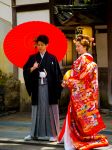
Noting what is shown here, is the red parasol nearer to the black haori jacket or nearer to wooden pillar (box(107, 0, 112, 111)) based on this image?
the black haori jacket

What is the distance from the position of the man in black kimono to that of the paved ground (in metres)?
0.38

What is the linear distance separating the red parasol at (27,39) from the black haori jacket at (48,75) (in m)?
0.25

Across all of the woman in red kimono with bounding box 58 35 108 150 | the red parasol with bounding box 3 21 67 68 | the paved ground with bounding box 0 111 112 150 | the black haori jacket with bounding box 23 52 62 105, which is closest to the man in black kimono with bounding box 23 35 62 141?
the black haori jacket with bounding box 23 52 62 105

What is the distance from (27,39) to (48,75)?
0.88 metres

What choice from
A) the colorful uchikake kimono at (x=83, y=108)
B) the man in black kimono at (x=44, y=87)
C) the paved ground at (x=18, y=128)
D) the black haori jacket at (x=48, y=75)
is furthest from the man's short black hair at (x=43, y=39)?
the paved ground at (x=18, y=128)

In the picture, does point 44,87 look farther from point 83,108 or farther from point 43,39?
point 83,108

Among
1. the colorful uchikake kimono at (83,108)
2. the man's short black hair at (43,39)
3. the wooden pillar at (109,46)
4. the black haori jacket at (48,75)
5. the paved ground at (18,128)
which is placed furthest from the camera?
the wooden pillar at (109,46)

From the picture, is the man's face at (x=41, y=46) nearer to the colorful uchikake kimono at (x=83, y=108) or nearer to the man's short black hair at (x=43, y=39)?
the man's short black hair at (x=43, y=39)

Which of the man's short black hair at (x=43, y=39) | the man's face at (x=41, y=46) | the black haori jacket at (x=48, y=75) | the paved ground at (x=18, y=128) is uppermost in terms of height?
the man's short black hair at (x=43, y=39)

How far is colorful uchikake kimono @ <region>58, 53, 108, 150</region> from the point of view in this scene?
879 centimetres

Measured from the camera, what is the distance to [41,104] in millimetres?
9688

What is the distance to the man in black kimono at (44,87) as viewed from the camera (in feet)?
31.7

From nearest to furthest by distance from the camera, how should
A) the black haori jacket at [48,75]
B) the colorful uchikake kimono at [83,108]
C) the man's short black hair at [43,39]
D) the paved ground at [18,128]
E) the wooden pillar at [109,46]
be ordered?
1. the colorful uchikake kimono at [83,108]
2. the man's short black hair at [43,39]
3. the black haori jacket at [48,75]
4. the paved ground at [18,128]
5. the wooden pillar at [109,46]

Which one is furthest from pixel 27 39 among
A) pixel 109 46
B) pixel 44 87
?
pixel 109 46
